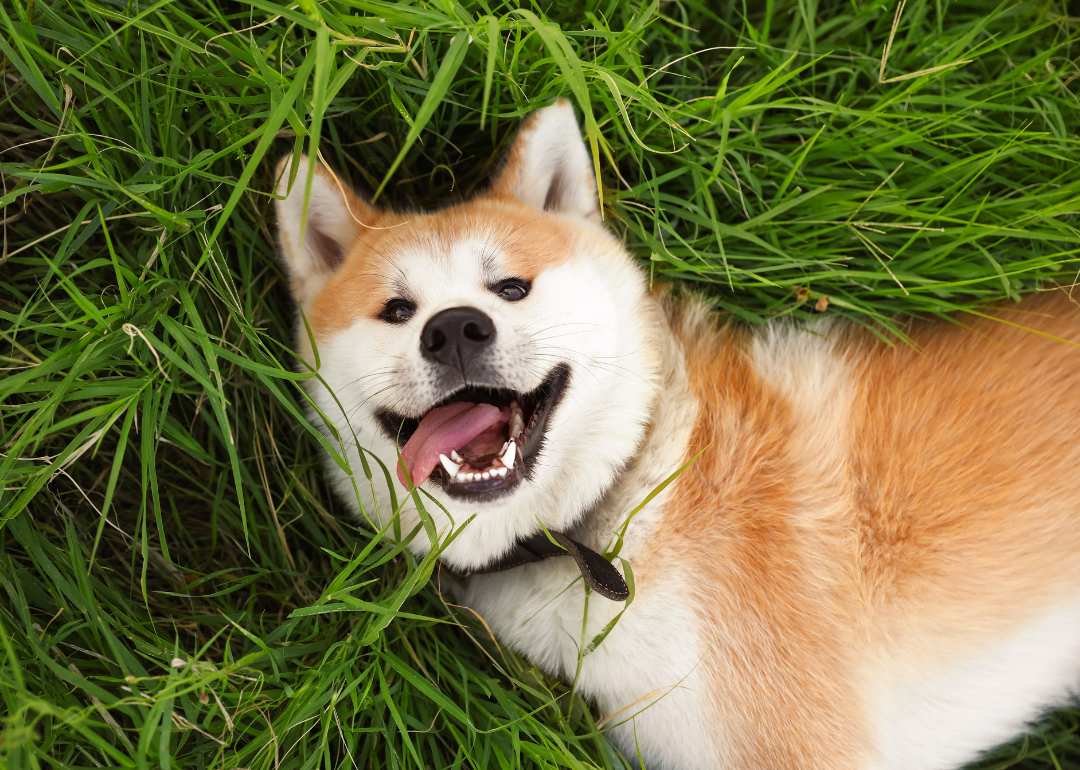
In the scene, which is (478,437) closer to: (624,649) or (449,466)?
(449,466)

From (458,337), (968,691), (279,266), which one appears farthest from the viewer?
(279,266)

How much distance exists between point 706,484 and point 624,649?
58 centimetres

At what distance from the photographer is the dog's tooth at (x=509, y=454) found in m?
1.87

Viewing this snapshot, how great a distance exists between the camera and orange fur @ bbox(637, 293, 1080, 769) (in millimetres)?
1968

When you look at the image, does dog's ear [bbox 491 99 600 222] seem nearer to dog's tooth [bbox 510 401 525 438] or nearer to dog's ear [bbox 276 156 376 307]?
dog's ear [bbox 276 156 376 307]

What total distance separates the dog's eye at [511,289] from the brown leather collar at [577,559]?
2.46ft

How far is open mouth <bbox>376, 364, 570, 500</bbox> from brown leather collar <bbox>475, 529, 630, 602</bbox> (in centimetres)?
27

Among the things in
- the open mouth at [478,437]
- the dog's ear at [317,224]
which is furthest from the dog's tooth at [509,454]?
the dog's ear at [317,224]

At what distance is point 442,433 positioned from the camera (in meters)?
1.92

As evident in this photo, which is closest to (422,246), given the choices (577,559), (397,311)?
(397,311)

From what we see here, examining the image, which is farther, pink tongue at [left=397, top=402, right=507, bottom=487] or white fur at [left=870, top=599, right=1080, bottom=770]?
white fur at [left=870, top=599, right=1080, bottom=770]

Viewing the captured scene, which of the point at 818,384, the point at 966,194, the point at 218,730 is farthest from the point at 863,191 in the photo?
the point at 218,730

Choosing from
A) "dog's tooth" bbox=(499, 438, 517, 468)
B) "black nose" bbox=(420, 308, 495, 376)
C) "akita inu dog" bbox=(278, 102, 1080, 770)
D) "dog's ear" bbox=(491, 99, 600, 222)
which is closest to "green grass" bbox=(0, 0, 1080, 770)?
"dog's ear" bbox=(491, 99, 600, 222)

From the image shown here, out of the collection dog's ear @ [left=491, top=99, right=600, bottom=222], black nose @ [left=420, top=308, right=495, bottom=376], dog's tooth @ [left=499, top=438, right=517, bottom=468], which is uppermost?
dog's ear @ [left=491, top=99, right=600, bottom=222]
